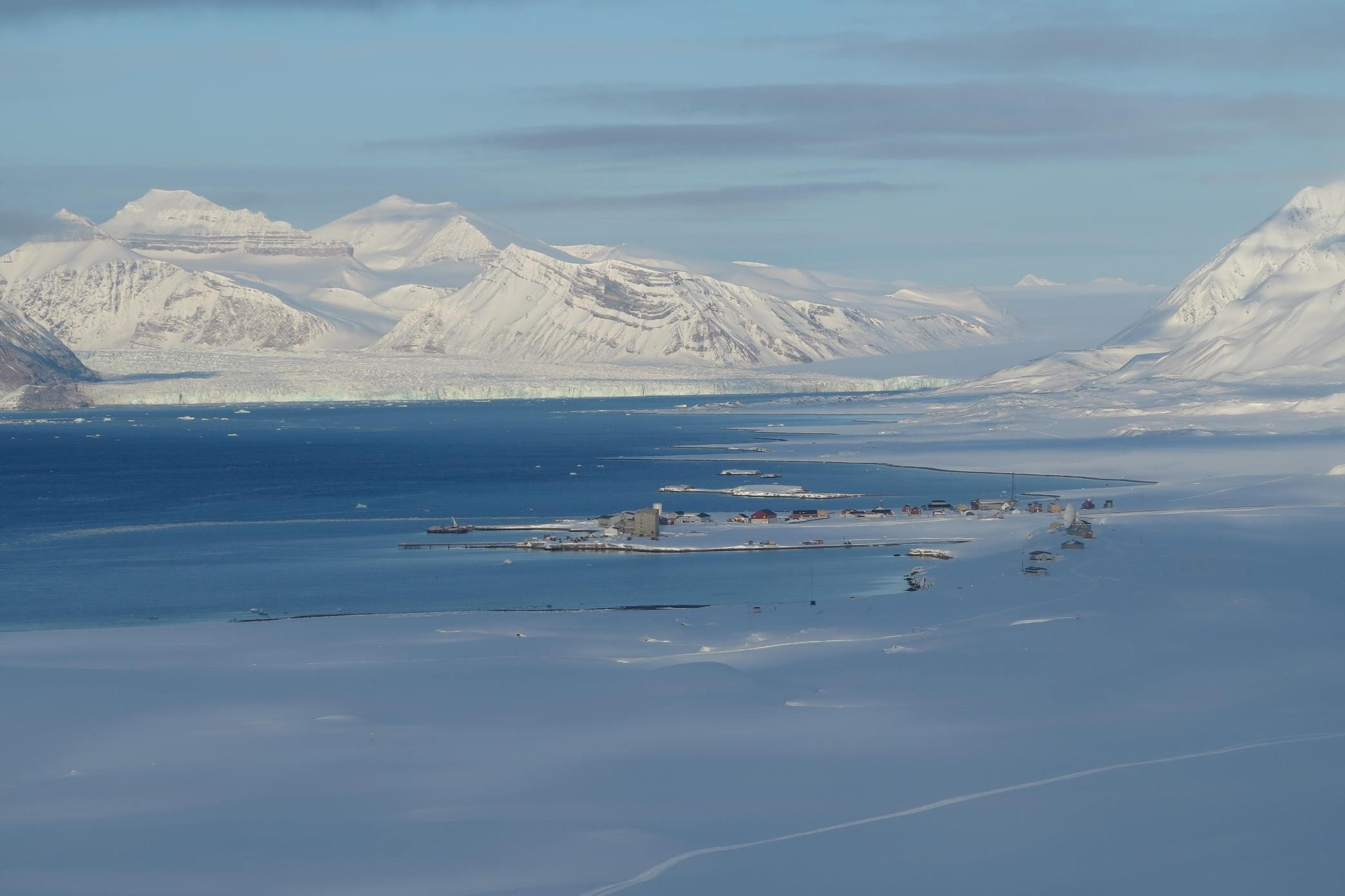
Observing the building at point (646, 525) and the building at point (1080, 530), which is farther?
the building at point (646, 525)

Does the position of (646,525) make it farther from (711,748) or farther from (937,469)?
(937,469)

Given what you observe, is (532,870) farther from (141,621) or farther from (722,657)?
(141,621)

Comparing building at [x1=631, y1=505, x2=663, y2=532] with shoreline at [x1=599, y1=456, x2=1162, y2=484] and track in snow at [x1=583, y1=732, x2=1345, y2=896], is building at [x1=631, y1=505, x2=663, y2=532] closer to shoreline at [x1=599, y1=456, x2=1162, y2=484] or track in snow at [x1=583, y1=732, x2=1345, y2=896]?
shoreline at [x1=599, y1=456, x2=1162, y2=484]

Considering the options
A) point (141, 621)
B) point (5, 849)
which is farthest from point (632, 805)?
point (141, 621)

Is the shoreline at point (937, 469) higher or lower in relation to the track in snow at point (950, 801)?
higher

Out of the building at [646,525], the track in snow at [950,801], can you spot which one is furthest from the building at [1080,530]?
the track in snow at [950,801]

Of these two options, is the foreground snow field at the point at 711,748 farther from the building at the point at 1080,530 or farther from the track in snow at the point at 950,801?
the building at the point at 1080,530

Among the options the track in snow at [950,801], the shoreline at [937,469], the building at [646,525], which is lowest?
the track in snow at [950,801]
